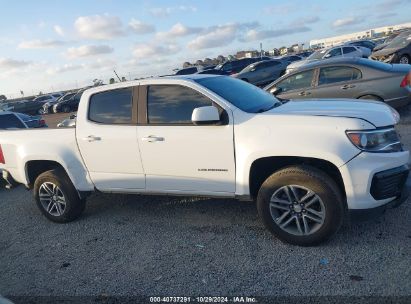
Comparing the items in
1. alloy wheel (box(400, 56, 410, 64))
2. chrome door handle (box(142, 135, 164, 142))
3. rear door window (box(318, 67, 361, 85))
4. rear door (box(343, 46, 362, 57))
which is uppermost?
chrome door handle (box(142, 135, 164, 142))

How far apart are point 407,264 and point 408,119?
6545 millimetres

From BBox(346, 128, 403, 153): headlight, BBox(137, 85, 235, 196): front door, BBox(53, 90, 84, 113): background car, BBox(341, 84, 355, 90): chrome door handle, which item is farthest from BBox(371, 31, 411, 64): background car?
BBox(53, 90, 84, 113): background car

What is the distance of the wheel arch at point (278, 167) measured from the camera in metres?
4.02

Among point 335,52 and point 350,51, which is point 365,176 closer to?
point 335,52

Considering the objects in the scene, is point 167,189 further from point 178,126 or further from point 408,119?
point 408,119

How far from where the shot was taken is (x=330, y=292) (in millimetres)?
3270

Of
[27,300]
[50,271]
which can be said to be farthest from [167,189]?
[27,300]

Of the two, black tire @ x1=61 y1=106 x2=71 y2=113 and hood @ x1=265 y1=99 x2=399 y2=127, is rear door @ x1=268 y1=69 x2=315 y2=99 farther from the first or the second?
black tire @ x1=61 y1=106 x2=71 y2=113

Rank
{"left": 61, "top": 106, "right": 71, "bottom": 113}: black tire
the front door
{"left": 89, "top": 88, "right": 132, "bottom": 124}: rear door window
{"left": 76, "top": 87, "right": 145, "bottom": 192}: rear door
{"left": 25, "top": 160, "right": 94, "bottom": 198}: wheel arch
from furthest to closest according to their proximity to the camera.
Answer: {"left": 61, "top": 106, "right": 71, "bottom": 113}: black tire, {"left": 25, "top": 160, "right": 94, "bottom": 198}: wheel arch, {"left": 89, "top": 88, "right": 132, "bottom": 124}: rear door window, {"left": 76, "top": 87, "right": 145, "bottom": 192}: rear door, the front door

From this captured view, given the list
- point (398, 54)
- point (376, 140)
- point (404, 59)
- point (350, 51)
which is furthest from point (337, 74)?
point (350, 51)

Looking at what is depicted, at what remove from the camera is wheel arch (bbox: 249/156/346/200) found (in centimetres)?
402

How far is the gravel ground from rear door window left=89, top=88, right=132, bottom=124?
4.55ft

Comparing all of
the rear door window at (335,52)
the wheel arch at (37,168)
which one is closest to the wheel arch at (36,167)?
the wheel arch at (37,168)

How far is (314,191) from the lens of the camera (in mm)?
3875
